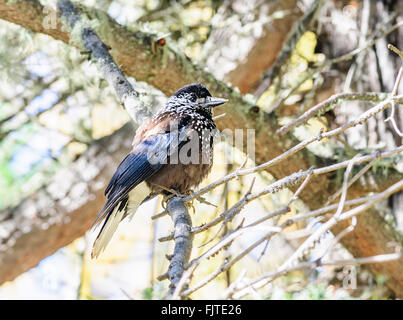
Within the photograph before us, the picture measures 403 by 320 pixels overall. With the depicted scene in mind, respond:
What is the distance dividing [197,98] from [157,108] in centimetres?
116

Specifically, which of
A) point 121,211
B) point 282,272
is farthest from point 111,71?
point 282,272

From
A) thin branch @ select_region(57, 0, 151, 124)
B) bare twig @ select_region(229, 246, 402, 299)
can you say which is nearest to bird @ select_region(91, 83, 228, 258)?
thin branch @ select_region(57, 0, 151, 124)

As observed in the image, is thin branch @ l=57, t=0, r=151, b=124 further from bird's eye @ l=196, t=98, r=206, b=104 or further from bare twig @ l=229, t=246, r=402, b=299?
bare twig @ l=229, t=246, r=402, b=299

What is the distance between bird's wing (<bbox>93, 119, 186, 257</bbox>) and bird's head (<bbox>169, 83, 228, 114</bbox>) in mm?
260

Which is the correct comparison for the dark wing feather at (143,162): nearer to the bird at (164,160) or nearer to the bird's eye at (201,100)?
the bird at (164,160)

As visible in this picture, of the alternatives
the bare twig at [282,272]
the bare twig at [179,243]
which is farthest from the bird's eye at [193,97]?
the bare twig at [282,272]

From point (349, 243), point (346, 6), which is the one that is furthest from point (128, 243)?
point (346, 6)

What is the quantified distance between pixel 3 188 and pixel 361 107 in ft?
12.0

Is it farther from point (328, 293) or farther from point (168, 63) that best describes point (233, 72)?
point (328, 293)

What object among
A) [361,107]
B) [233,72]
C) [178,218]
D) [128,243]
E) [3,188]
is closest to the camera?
[178,218]

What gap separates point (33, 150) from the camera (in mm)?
5453

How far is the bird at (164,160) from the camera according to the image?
3545 millimetres

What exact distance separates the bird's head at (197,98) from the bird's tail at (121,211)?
2.28ft

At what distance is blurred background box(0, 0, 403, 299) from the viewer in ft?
15.8
